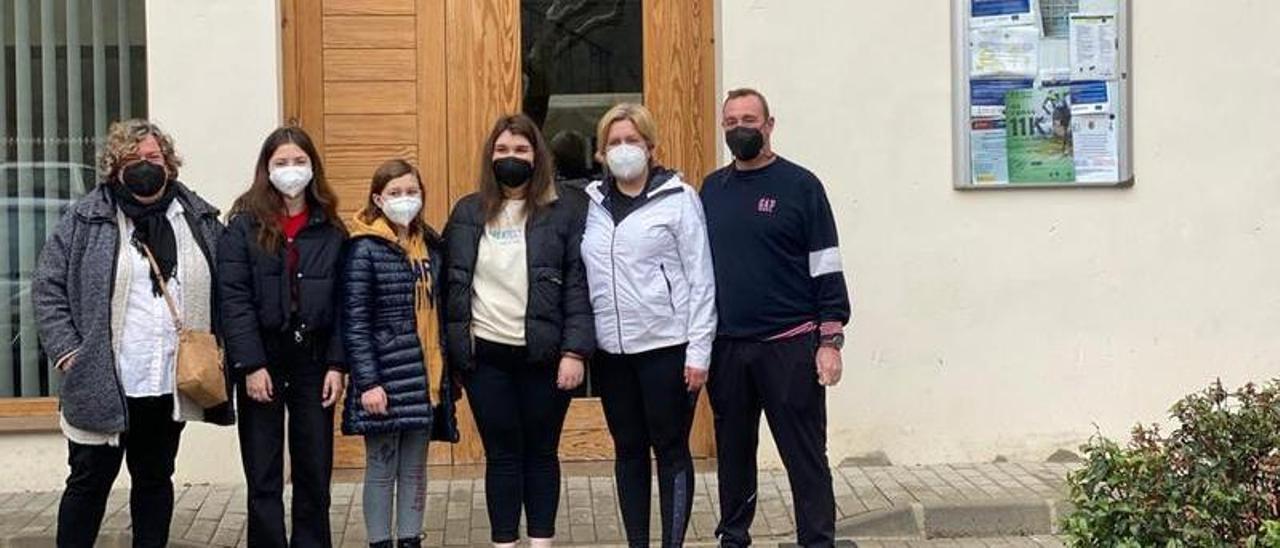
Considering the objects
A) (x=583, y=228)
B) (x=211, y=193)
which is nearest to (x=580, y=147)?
(x=211, y=193)

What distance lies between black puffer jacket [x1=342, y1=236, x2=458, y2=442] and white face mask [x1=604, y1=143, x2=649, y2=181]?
89 centimetres

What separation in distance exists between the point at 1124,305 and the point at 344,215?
168 inches

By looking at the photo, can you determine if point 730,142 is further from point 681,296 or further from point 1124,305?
point 1124,305

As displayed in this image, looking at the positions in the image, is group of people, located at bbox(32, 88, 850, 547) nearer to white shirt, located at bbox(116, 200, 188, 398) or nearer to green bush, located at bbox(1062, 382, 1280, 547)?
white shirt, located at bbox(116, 200, 188, 398)

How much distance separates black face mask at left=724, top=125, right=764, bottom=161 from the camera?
6.06 metres

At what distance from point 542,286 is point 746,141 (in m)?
1.03

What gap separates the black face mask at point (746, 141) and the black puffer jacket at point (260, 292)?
1637mm

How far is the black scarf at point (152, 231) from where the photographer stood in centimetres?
578

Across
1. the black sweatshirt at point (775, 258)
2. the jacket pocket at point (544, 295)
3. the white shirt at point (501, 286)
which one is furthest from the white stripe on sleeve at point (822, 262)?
the white shirt at point (501, 286)

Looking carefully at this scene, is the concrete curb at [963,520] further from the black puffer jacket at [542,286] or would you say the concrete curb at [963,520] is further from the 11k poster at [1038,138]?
the black puffer jacket at [542,286]

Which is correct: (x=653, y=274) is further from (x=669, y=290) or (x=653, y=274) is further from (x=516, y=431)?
(x=516, y=431)

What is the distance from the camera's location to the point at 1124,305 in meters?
8.24

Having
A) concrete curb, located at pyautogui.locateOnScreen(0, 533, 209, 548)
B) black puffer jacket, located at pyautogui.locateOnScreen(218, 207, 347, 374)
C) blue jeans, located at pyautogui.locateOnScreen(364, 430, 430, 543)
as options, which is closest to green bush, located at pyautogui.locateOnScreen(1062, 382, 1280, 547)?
blue jeans, located at pyautogui.locateOnScreen(364, 430, 430, 543)

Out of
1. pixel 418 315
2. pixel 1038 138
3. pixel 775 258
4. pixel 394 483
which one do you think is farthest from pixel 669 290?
pixel 1038 138
